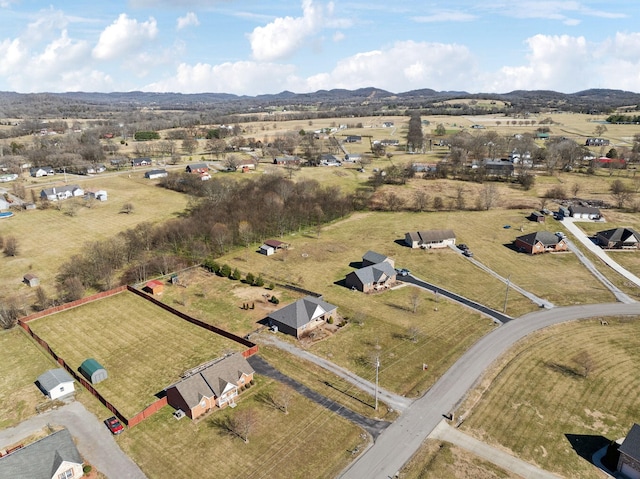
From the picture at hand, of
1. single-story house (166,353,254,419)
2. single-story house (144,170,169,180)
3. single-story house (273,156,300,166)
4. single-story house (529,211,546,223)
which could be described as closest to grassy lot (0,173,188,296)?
single-story house (144,170,169,180)

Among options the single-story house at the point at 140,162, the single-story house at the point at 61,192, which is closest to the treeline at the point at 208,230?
the single-story house at the point at 61,192

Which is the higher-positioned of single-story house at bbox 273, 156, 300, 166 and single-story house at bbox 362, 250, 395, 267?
single-story house at bbox 273, 156, 300, 166

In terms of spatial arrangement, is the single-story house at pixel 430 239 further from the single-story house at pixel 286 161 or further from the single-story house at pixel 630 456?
the single-story house at pixel 286 161

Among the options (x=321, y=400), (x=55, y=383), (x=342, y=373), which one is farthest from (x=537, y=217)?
(x=55, y=383)

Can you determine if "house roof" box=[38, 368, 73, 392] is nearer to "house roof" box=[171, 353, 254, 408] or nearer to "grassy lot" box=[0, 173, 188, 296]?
"house roof" box=[171, 353, 254, 408]

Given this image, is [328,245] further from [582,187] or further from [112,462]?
[582,187]
